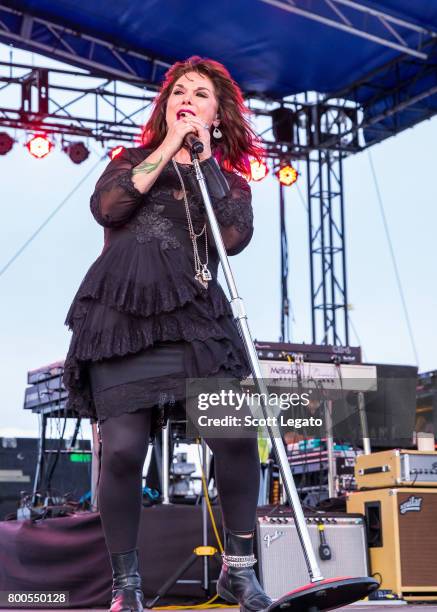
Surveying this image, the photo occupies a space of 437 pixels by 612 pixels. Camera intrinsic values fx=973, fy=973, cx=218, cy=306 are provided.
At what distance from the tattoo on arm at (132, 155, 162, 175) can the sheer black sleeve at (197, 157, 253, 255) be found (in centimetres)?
12

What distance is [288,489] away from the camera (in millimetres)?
1780

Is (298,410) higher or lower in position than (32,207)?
lower

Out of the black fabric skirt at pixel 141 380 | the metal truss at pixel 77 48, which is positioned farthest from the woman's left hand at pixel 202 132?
the metal truss at pixel 77 48

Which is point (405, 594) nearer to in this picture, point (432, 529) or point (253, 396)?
point (432, 529)

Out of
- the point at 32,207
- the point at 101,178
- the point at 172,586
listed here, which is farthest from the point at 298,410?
the point at 32,207

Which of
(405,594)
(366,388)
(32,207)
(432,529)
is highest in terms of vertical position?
(32,207)

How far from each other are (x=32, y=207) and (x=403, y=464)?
806 cm

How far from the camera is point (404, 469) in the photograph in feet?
12.8

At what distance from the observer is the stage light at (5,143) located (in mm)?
8875

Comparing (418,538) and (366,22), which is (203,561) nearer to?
(418,538)

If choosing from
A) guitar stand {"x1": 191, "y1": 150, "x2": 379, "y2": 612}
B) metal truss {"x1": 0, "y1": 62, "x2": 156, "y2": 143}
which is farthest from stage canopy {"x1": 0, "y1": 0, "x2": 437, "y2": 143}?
guitar stand {"x1": 191, "y1": 150, "x2": 379, "y2": 612}

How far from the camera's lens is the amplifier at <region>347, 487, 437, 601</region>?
3.75 metres

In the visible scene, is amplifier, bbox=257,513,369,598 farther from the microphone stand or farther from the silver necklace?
the microphone stand

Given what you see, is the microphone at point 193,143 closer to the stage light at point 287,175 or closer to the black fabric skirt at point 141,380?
the black fabric skirt at point 141,380
